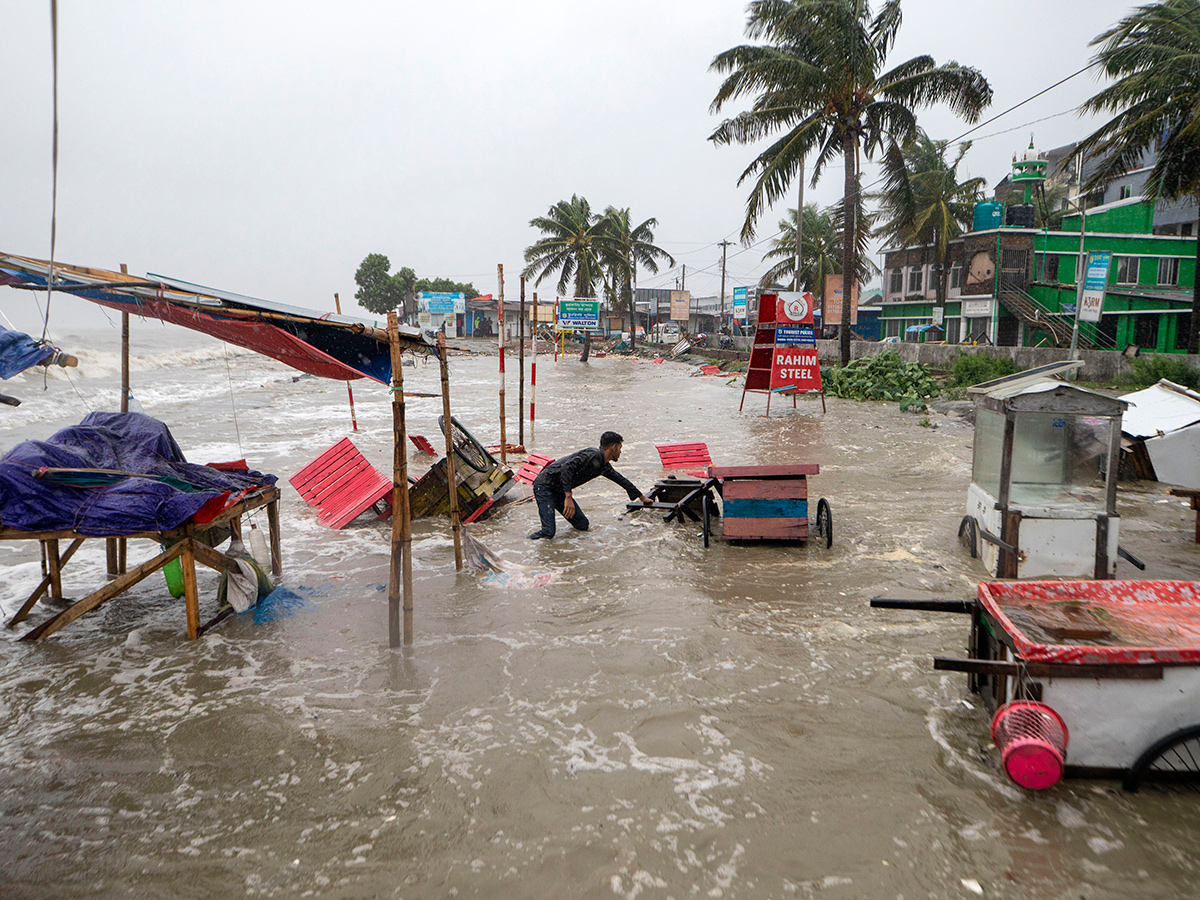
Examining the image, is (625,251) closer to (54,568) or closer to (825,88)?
(825,88)

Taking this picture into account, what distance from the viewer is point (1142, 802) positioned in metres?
3.63

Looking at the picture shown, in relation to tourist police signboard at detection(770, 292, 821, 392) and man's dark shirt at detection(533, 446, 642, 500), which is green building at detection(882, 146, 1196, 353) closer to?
tourist police signboard at detection(770, 292, 821, 392)

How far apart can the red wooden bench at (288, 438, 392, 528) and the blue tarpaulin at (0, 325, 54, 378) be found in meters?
4.12

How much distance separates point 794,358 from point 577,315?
22773 millimetres

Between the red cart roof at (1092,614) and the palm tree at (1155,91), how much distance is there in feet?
54.2

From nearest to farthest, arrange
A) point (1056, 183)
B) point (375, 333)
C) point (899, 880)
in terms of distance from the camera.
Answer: point (899, 880) → point (375, 333) → point (1056, 183)

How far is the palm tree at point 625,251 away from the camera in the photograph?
47.7m

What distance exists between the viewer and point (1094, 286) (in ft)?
45.6

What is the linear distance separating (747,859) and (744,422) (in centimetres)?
1584

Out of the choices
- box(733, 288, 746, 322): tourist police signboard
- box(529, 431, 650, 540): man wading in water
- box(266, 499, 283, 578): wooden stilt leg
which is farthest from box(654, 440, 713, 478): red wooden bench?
box(733, 288, 746, 322): tourist police signboard

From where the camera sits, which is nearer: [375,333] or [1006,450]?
[375,333]

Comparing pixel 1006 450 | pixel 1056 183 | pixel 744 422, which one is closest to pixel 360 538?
pixel 1006 450

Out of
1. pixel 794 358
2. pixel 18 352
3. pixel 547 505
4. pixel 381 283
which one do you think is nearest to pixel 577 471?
pixel 547 505

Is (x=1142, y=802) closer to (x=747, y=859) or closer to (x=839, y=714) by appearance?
(x=839, y=714)
